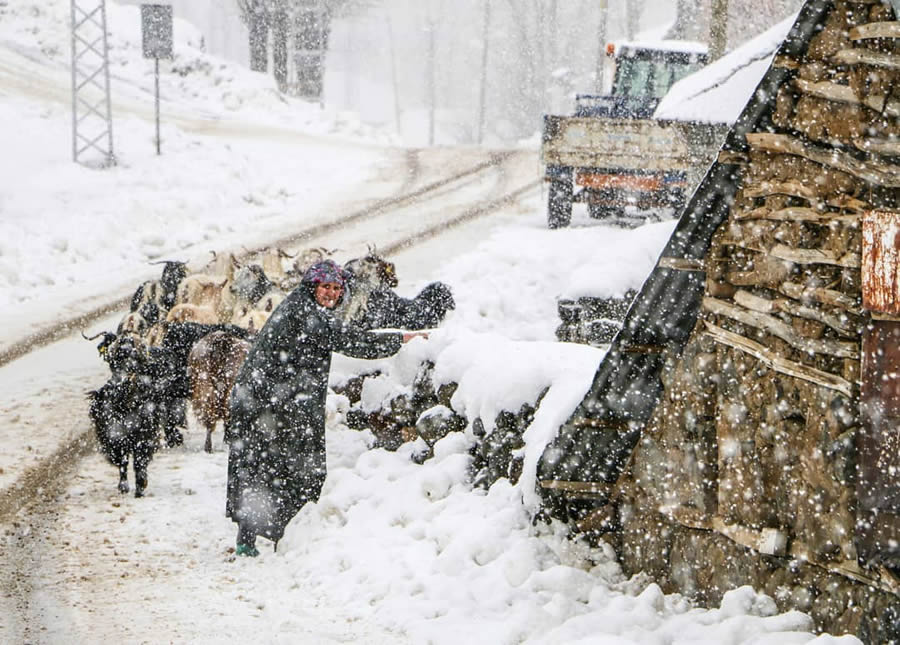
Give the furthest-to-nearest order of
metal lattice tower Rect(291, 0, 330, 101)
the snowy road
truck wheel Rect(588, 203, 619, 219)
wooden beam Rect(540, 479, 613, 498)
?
metal lattice tower Rect(291, 0, 330, 101)
truck wheel Rect(588, 203, 619, 219)
wooden beam Rect(540, 479, 613, 498)
the snowy road

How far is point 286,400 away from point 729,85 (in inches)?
151

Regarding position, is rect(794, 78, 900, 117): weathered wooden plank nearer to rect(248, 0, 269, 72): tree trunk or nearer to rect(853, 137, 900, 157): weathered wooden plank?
rect(853, 137, 900, 157): weathered wooden plank

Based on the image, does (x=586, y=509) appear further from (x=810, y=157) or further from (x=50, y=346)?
(x=50, y=346)

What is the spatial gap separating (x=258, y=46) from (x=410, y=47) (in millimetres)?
56982

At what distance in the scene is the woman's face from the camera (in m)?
6.98

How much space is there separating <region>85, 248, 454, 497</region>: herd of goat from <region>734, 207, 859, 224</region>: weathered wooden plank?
122 inches

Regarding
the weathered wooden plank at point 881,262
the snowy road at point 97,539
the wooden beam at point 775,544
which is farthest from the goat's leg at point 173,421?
the weathered wooden plank at point 881,262

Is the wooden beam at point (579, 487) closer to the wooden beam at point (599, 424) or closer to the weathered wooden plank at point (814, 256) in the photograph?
the wooden beam at point (599, 424)

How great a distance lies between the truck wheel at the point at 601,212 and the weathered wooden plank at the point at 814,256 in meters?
13.7

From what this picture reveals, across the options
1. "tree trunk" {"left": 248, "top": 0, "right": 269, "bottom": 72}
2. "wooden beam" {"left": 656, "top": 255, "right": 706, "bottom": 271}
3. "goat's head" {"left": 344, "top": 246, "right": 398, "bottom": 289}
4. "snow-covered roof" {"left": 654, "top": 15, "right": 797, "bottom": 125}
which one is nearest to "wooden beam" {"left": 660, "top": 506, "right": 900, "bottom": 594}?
"wooden beam" {"left": 656, "top": 255, "right": 706, "bottom": 271}

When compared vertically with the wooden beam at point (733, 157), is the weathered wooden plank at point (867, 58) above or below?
above

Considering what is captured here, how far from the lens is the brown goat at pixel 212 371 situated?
28.5 feet

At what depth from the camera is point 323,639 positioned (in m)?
5.56

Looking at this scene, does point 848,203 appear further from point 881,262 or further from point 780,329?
point 780,329
